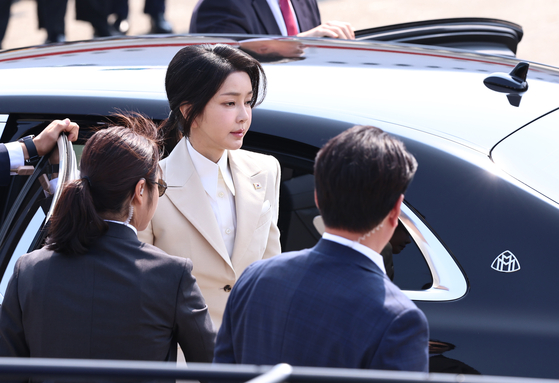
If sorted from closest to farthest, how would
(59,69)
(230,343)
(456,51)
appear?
(230,343), (59,69), (456,51)

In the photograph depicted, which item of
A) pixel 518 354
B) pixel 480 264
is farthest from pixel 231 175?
pixel 518 354

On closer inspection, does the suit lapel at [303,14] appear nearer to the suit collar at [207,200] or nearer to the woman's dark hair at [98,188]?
the suit collar at [207,200]

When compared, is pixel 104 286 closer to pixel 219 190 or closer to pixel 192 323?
pixel 192 323

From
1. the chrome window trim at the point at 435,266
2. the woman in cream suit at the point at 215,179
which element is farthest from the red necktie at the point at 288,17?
the chrome window trim at the point at 435,266

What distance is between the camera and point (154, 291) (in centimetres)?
160

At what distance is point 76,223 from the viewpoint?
5.25 feet

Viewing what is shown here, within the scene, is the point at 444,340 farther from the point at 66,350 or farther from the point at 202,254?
the point at 66,350

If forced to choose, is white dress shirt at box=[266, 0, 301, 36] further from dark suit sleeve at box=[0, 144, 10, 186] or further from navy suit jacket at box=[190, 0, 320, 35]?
dark suit sleeve at box=[0, 144, 10, 186]

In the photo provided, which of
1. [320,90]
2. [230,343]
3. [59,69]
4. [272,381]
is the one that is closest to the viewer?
[272,381]

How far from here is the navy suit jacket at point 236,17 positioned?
133 inches

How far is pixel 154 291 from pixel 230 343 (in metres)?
0.23

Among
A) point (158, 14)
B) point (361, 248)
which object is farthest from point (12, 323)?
point (158, 14)

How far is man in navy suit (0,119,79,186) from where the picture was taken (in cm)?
208

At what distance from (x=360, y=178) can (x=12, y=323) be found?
0.96 meters
